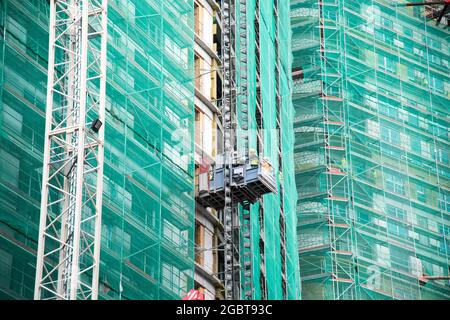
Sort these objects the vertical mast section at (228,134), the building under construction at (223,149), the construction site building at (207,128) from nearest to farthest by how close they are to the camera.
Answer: the building under construction at (223,149)
the vertical mast section at (228,134)
the construction site building at (207,128)

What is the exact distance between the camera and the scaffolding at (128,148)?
38.3 m

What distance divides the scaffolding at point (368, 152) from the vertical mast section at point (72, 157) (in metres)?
23.8

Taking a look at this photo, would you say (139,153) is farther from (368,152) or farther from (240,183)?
(368,152)

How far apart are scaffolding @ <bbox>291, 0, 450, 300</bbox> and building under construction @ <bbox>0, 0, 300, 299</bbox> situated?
20.2 feet

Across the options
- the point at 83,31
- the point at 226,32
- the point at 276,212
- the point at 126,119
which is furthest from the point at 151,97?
the point at 276,212

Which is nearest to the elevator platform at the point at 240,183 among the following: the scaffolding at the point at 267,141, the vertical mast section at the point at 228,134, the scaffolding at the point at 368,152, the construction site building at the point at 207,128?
the vertical mast section at the point at 228,134

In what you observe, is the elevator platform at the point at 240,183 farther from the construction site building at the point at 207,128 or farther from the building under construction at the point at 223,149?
the construction site building at the point at 207,128

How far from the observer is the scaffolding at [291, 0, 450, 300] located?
6319 centimetres

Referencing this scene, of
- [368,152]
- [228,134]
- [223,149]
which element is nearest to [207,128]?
[228,134]

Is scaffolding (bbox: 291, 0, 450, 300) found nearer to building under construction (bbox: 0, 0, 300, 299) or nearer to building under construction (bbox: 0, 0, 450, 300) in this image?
building under construction (bbox: 0, 0, 450, 300)

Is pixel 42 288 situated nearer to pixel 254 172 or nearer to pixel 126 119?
pixel 126 119

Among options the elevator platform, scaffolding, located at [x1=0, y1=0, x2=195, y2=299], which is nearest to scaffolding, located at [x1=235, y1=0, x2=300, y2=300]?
the elevator platform

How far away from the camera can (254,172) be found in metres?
48.4

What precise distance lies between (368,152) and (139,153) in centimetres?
2417
